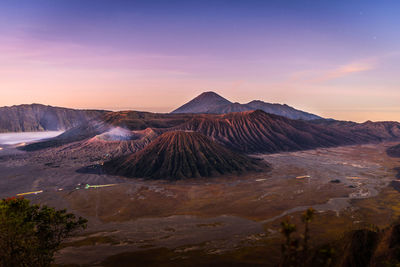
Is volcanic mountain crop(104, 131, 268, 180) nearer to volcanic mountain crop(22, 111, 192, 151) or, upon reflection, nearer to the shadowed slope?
the shadowed slope

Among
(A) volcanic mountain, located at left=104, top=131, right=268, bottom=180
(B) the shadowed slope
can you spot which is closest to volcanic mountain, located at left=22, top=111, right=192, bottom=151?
(B) the shadowed slope

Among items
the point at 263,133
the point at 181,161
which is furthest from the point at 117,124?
the point at 181,161

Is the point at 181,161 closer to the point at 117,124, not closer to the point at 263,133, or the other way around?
the point at 263,133

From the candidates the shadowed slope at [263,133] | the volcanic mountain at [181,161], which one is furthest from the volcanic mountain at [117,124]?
the volcanic mountain at [181,161]

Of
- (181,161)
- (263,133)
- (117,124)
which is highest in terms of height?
(117,124)

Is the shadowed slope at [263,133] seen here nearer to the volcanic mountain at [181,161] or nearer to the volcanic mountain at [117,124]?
the volcanic mountain at [117,124]

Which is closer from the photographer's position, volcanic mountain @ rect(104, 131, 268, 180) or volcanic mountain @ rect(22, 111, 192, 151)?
volcanic mountain @ rect(104, 131, 268, 180)

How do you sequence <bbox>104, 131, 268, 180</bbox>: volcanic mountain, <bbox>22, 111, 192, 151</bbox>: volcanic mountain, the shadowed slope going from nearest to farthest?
<bbox>104, 131, 268, 180</bbox>: volcanic mountain
the shadowed slope
<bbox>22, 111, 192, 151</bbox>: volcanic mountain

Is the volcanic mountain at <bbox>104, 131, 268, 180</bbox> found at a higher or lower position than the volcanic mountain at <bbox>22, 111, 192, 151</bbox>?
lower

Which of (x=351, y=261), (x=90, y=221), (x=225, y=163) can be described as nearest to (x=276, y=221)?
(x=351, y=261)
